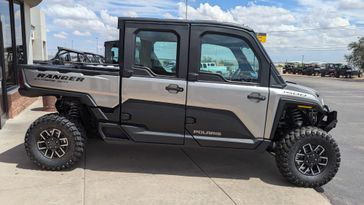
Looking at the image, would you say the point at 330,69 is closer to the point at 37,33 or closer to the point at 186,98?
the point at 37,33

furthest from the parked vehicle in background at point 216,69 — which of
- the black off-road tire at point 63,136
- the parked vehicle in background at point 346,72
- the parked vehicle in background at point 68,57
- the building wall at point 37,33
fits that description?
the parked vehicle in background at point 346,72

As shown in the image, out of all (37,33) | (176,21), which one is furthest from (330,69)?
(176,21)

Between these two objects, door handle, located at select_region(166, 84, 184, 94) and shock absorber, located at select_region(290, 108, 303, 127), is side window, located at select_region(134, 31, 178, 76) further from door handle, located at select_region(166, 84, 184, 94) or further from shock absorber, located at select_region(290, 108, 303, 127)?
shock absorber, located at select_region(290, 108, 303, 127)

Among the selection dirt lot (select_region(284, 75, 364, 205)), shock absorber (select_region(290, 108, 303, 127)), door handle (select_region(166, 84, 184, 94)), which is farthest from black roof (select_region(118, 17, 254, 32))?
dirt lot (select_region(284, 75, 364, 205))

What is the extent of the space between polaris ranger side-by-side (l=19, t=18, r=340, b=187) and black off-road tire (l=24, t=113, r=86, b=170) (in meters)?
0.01

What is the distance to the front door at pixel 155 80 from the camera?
5.30m

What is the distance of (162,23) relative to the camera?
529 cm

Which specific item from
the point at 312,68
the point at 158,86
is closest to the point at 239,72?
the point at 158,86

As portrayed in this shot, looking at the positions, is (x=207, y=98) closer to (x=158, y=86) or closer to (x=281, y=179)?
(x=158, y=86)

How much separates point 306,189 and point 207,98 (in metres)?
1.73

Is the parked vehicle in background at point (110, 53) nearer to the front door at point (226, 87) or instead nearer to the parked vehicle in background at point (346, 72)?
the front door at point (226, 87)

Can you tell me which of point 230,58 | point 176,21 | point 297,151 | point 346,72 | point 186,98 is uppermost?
point 176,21

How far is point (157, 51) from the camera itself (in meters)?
5.35

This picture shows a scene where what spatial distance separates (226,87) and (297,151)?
1246 millimetres
